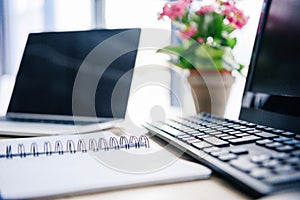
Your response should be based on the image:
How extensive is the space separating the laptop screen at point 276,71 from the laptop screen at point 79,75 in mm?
288

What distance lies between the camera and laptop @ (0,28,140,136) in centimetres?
72

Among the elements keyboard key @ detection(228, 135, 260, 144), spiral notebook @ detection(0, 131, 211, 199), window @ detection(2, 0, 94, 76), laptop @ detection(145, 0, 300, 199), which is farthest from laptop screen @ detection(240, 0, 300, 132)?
window @ detection(2, 0, 94, 76)

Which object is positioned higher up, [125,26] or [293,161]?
[125,26]

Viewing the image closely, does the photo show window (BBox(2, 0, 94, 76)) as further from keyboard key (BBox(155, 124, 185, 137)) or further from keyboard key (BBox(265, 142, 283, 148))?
keyboard key (BBox(265, 142, 283, 148))

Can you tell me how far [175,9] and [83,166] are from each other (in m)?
0.57

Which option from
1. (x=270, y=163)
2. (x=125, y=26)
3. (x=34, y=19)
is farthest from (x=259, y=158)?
(x=34, y=19)

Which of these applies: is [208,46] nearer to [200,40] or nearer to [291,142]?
[200,40]

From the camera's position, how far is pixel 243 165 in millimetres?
300

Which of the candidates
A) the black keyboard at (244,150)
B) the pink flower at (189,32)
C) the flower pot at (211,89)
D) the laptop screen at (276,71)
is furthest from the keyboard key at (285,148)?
the pink flower at (189,32)

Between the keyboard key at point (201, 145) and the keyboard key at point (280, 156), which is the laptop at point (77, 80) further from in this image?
the keyboard key at point (280, 156)

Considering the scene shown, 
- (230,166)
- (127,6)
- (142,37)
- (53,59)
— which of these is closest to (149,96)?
(142,37)

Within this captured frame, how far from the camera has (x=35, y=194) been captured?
27 centimetres

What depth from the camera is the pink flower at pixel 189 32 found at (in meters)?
0.79

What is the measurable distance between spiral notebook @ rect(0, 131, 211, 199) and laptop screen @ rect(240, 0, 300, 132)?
0.21m
